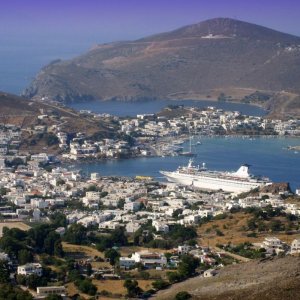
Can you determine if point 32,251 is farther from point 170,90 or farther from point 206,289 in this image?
point 170,90

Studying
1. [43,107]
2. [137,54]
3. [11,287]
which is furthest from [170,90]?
[11,287]

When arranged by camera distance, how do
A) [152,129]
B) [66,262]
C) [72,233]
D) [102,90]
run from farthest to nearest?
[102,90] → [152,129] → [72,233] → [66,262]

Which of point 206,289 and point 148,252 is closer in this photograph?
point 206,289

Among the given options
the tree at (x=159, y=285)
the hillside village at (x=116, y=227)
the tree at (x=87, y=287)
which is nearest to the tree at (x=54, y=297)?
the hillside village at (x=116, y=227)

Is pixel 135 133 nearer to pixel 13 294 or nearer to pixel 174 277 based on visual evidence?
pixel 174 277

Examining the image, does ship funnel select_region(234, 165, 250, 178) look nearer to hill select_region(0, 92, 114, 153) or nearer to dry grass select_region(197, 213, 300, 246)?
dry grass select_region(197, 213, 300, 246)

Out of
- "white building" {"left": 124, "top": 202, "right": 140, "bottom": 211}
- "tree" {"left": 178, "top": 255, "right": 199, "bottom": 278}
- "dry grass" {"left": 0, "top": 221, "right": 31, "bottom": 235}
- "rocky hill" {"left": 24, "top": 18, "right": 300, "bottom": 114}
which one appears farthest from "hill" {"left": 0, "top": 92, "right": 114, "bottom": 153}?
"tree" {"left": 178, "top": 255, "right": 199, "bottom": 278}

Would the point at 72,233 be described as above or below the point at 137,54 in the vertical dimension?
below
